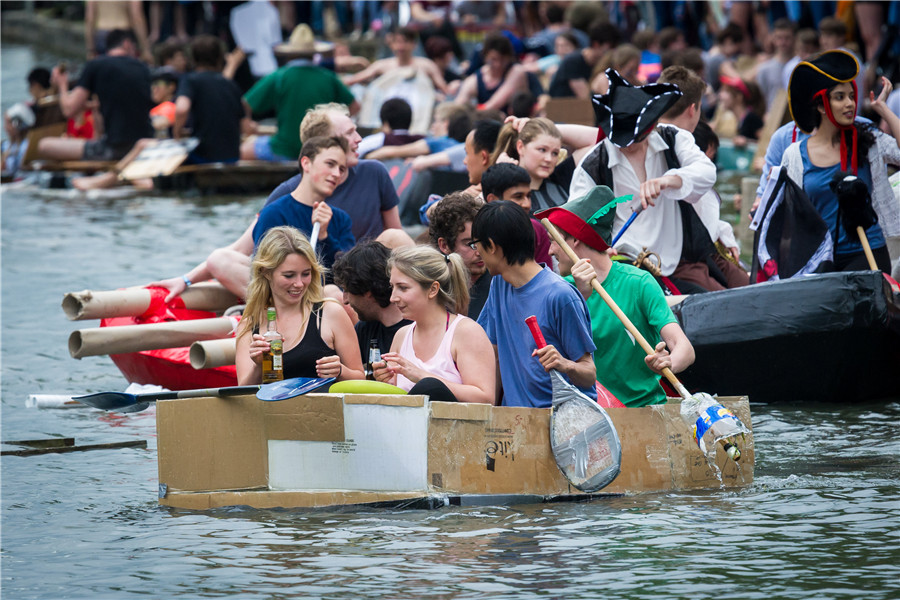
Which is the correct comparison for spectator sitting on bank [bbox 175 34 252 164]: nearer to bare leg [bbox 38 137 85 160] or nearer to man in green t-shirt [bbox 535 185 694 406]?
bare leg [bbox 38 137 85 160]

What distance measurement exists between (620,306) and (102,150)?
44.2 feet

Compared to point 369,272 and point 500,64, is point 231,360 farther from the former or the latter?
point 500,64

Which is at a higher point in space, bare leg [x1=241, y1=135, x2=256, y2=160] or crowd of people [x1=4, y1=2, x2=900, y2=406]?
bare leg [x1=241, y1=135, x2=256, y2=160]

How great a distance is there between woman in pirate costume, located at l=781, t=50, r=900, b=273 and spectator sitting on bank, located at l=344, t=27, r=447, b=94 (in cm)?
1025

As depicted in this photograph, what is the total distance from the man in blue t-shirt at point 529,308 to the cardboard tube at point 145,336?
9.30ft

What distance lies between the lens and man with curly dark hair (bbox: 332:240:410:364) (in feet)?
22.1

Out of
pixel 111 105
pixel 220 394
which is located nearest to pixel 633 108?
pixel 220 394

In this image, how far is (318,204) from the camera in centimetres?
827

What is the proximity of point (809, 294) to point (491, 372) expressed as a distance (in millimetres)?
2613

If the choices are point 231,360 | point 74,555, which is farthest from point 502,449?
point 231,360

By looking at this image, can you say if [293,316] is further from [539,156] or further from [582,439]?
[539,156]

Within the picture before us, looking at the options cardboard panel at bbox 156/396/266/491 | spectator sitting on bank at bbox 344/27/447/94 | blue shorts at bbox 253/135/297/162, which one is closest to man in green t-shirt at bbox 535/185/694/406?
cardboard panel at bbox 156/396/266/491

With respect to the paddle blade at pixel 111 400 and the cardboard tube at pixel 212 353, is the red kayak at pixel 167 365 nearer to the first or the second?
the cardboard tube at pixel 212 353

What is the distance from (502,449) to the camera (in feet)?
19.7
